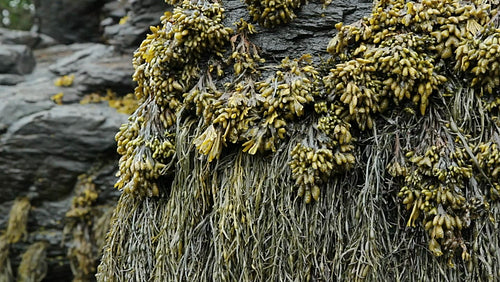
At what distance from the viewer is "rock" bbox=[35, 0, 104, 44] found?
6.92 m

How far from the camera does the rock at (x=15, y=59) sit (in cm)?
596

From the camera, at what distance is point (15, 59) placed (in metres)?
6.00

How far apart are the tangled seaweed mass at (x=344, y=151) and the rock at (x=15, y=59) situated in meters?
4.76

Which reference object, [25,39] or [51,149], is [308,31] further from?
[25,39]

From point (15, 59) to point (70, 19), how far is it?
54.4 inches

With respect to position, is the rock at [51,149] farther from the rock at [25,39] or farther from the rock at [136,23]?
the rock at [25,39]

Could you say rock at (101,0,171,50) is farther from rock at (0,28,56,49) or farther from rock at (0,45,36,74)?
rock at (0,28,56,49)

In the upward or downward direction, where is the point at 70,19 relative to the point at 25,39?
upward

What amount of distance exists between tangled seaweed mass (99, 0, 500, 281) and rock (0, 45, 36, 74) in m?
4.76

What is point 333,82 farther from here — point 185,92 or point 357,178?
point 185,92

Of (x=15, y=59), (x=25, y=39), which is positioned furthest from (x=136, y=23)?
(x=25, y=39)

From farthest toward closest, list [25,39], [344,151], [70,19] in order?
[70,19], [25,39], [344,151]

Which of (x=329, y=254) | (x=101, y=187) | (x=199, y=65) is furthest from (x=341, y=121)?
(x=101, y=187)

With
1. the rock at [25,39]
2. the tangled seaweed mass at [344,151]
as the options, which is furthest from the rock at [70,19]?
the tangled seaweed mass at [344,151]
